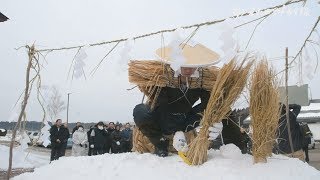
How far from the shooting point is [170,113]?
3.72m

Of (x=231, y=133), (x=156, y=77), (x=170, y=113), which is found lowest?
(x=231, y=133)

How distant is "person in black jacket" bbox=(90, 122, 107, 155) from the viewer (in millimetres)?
11500

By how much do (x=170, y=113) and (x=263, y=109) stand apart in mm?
877

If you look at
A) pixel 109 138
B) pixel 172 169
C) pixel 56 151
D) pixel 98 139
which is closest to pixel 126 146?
pixel 109 138

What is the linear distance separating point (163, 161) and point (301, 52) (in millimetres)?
1331

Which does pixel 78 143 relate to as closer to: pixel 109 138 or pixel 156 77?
pixel 109 138

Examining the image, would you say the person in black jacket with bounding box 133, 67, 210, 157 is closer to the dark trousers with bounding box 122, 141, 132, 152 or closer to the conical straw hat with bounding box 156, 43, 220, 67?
the conical straw hat with bounding box 156, 43, 220, 67

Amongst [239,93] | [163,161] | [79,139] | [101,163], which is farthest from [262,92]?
[79,139]

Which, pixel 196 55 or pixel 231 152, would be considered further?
pixel 196 55

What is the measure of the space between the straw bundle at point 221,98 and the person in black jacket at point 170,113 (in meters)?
0.43

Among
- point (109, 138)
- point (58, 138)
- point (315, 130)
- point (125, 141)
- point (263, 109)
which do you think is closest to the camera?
point (263, 109)

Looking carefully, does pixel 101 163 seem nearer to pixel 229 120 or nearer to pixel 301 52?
pixel 229 120

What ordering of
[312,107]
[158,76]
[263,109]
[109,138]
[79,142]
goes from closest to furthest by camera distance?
1. [263,109]
2. [158,76]
3. [79,142]
4. [109,138]
5. [312,107]

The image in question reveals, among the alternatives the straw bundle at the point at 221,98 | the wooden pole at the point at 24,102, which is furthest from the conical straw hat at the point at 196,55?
the wooden pole at the point at 24,102
